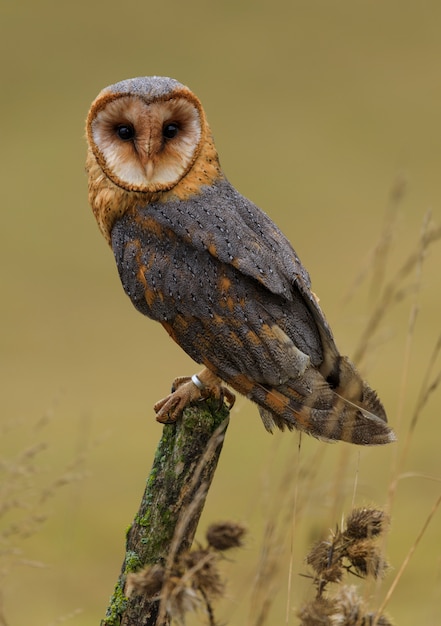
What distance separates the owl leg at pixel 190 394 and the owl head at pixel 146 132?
1.88 feet

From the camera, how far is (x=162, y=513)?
2.35m

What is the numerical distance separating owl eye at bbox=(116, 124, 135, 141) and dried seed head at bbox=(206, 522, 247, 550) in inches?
50.2

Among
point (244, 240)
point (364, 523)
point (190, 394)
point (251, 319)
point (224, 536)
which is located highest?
point (244, 240)

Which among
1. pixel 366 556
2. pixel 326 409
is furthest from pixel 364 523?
pixel 326 409

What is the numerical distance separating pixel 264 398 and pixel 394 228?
790mm

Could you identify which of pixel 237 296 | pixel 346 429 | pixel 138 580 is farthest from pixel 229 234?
pixel 138 580

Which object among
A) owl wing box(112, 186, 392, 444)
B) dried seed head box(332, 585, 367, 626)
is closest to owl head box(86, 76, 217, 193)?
owl wing box(112, 186, 392, 444)

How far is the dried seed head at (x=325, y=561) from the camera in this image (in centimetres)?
194

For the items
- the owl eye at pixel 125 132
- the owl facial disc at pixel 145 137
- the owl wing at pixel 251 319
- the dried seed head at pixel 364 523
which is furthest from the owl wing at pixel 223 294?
the dried seed head at pixel 364 523

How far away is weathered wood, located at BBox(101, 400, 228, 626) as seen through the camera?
231 cm

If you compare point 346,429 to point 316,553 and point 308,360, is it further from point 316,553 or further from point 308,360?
point 316,553

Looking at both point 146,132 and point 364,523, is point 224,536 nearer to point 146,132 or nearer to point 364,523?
point 364,523

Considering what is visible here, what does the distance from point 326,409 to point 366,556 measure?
24.3 inches

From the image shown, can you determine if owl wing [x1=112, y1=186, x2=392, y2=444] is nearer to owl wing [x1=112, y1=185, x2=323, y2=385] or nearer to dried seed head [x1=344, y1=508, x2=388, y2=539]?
owl wing [x1=112, y1=185, x2=323, y2=385]
